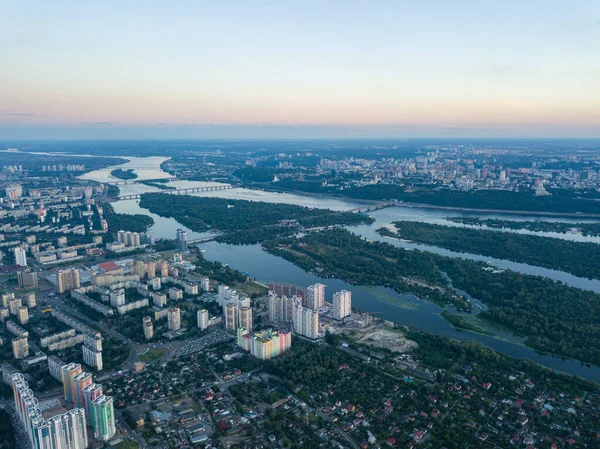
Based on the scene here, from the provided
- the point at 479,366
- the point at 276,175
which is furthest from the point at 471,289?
the point at 276,175

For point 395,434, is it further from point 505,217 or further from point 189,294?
point 505,217

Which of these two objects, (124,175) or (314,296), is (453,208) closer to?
(314,296)

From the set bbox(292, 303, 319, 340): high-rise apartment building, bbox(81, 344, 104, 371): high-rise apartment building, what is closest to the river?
bbox(292, 303, 319, 340): high-rise apartment building

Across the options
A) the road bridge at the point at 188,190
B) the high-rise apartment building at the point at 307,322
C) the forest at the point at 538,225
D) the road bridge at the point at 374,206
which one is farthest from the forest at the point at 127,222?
the forest at the point at 538,225

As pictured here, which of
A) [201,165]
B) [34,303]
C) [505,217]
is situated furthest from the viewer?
[201,165]

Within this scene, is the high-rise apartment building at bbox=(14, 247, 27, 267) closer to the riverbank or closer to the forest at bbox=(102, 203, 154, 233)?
the forest at bbox=(102, 203, 154, 233)

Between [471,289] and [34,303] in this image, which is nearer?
[34,303]
